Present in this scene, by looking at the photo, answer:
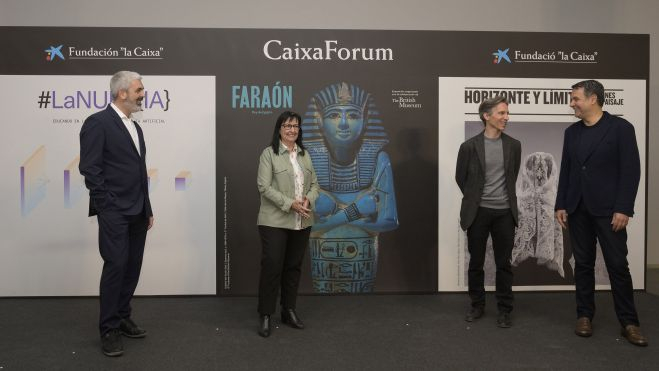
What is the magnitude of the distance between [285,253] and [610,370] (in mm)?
2075

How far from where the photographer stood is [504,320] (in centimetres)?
381

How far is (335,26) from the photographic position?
5.86m

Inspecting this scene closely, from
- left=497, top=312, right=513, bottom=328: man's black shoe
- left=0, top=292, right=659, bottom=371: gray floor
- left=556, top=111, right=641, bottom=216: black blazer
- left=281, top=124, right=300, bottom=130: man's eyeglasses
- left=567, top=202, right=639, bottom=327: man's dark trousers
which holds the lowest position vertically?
left=0, top=292, right=659, bottom=371: gray floor

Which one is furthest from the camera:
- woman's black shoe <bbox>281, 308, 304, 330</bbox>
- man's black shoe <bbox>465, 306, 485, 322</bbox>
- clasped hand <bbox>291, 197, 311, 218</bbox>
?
man's black shoe <bbox>465, 306, 485, 322</bbox>

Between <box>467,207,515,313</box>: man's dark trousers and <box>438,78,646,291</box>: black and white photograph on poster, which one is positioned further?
<box>438,78,646,291</box>: black and white photograph on poster

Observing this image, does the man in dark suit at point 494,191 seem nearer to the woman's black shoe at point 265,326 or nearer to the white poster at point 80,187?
the woman's black shoe at point 265,326

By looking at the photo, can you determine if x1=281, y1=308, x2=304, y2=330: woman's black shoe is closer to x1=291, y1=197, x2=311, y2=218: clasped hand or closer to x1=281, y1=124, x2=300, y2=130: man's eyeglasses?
x1=291, y1=197, x2=311, y2=218: clasped hand

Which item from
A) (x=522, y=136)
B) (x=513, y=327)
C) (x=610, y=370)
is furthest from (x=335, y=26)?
(x=610, y=370)

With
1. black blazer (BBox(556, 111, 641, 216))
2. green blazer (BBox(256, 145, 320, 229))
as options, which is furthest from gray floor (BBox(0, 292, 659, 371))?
black blazer (BBox(556, 111, 641, 216))

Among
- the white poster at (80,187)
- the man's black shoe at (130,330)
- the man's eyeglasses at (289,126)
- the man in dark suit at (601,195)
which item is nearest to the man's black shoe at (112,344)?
the man's black shoe at (130,330)

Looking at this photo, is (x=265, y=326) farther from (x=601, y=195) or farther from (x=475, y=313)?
(x=601, y=195)

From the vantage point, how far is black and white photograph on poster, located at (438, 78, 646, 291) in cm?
471

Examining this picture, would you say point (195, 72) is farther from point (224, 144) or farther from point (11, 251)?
point (11, 251)

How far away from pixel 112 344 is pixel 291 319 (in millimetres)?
1163
